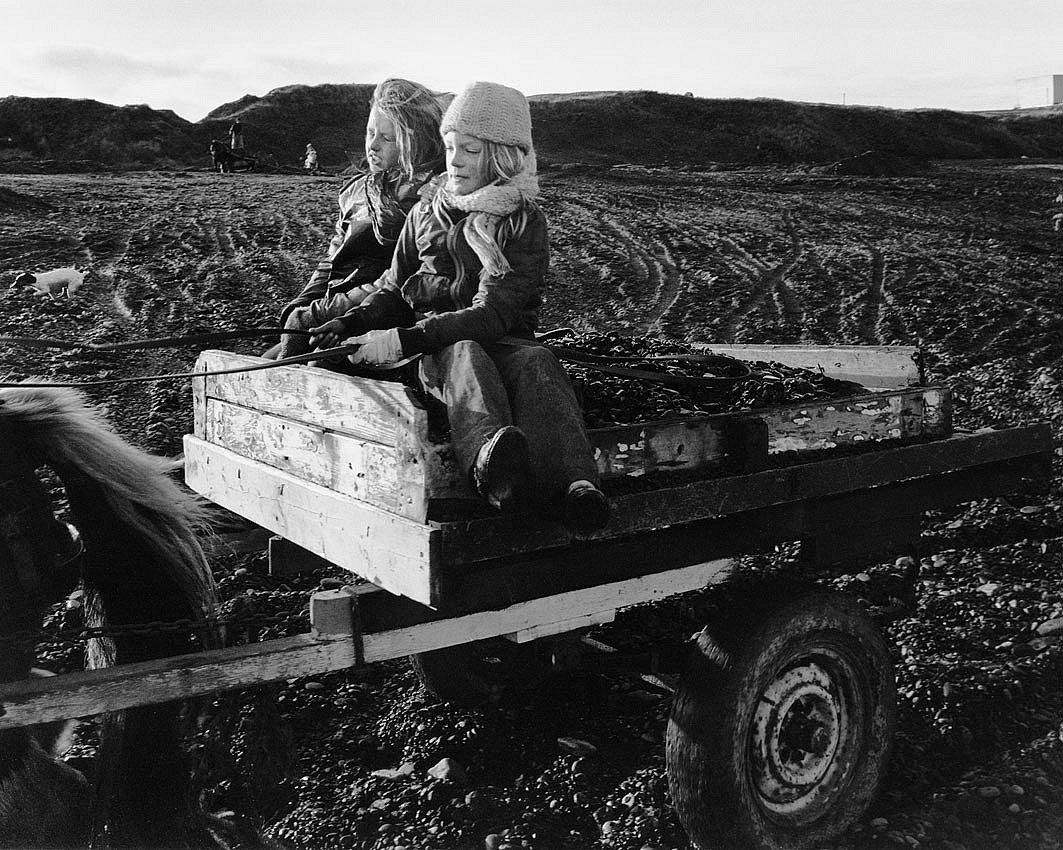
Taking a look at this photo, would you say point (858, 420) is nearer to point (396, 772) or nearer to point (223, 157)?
point (396, 772)

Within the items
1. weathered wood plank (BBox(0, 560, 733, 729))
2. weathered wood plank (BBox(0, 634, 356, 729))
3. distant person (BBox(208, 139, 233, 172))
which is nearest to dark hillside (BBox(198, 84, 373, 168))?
distant person (BBox(208, 139, 233, 172))

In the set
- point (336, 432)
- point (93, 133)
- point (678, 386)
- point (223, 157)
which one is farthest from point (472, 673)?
point (93, 133)

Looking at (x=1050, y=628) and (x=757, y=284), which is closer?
(x=1050, y=628)

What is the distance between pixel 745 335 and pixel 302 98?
112 feet

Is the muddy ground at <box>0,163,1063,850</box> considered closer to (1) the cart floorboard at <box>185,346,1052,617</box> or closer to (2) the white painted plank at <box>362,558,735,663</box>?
(1) the cart floorboard at <box>185,346,1052,617</box>

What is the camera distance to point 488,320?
8.39ft

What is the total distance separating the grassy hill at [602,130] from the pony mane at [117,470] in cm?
2527

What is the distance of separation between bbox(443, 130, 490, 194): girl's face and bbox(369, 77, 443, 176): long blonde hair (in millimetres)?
610

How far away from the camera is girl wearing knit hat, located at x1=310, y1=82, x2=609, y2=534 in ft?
7.42

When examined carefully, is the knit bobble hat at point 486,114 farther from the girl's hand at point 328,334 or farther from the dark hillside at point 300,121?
the dark hillside at point 300,121

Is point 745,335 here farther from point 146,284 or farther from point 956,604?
point 146,284

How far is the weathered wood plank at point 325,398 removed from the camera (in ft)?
7.57

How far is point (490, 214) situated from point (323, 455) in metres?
0.75

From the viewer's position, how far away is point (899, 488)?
3.10 meters
